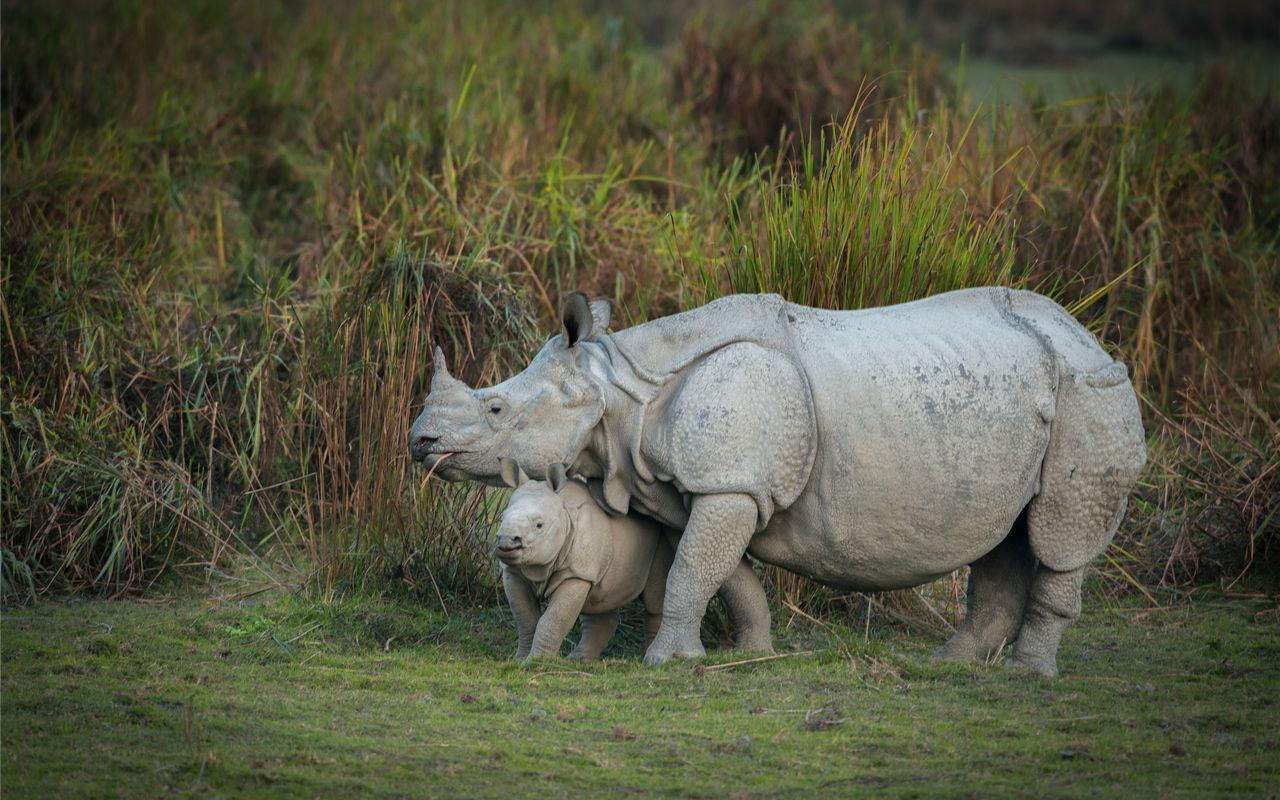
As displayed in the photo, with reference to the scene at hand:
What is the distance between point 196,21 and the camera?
1358cm

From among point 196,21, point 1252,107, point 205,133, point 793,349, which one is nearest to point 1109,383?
point 793,349

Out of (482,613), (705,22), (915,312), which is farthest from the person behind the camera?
(705,22)

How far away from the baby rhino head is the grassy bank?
120cm

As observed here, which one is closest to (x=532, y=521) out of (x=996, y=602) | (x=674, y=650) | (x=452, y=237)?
(x=674, y=650)

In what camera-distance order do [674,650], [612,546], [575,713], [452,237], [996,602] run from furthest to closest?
[452,237] → [996,602] → [612,546] → [674,650] → [575,713]

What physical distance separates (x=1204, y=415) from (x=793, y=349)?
3.41 meters

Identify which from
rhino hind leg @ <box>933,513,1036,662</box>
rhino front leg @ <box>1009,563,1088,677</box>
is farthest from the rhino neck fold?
rhino front leg @ <box>1009,563,1088,677</box>

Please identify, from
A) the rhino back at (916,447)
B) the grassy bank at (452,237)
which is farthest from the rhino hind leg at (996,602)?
the grassy bank at (452,237)

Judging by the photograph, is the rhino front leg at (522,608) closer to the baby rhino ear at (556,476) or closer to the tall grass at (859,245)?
the baby rhino ear at (556,476)

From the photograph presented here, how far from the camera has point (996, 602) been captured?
661cm

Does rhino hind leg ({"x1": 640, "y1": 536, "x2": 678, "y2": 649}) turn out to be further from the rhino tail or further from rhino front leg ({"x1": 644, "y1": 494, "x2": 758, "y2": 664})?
the rhino tail

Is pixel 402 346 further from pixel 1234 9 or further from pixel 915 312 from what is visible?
pixel 1234 9

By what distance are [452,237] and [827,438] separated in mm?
3746

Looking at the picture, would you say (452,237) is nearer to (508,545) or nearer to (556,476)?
(556,476)
